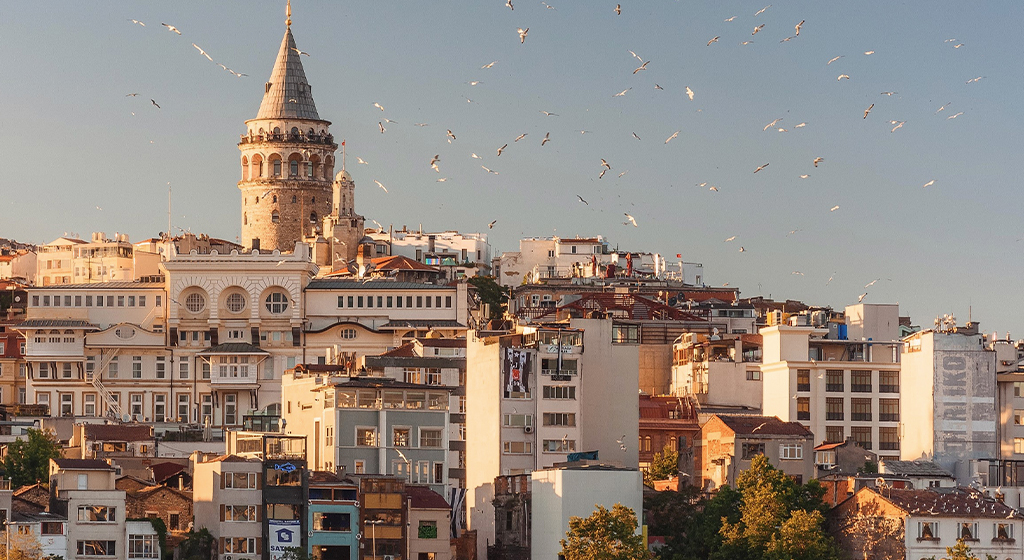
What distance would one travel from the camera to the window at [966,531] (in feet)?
277

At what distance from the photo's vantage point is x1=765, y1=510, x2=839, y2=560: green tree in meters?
81.4

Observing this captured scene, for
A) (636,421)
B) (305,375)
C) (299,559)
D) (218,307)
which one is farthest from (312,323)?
(299,559)

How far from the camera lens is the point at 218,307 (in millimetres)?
148875

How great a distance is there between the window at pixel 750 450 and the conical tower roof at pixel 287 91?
9261 centimetres

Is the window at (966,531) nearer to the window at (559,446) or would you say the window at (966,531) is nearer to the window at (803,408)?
the window at (559,446)

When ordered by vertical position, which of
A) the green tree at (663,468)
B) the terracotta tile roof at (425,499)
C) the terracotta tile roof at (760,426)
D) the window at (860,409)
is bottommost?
the terracotta tile roof at (425,499)

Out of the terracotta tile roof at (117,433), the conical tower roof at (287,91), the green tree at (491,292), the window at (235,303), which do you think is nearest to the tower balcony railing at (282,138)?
the conical tower roof at (287,91)

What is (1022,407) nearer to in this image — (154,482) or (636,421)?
(636,421)

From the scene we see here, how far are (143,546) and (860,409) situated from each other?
1618 inches

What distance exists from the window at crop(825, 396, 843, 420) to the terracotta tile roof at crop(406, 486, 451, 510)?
2734 cm

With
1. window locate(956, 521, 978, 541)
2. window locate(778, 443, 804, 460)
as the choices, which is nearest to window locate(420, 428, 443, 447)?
window locate(778, 443, 804, 460)

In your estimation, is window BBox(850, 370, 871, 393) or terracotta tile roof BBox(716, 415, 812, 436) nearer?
terracotta tile roof BBox(716, 415, 812, 436)

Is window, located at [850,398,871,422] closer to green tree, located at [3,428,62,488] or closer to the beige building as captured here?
the beige building

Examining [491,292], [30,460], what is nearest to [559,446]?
[30,460]
